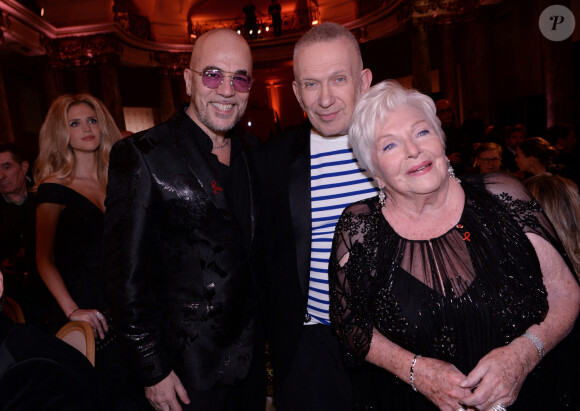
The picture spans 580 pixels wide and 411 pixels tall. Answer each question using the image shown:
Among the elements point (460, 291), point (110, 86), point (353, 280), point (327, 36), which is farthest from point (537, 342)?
point (110, 86)

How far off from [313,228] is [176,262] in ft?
2.66

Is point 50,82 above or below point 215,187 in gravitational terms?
above

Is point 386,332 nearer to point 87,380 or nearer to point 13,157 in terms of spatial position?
point 87,380

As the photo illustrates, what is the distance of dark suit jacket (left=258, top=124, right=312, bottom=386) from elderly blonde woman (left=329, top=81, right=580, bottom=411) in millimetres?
395

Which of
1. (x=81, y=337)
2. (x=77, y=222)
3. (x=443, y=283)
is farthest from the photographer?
(x=77, y=222)

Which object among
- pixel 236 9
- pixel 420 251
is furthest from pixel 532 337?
pixel 236 9

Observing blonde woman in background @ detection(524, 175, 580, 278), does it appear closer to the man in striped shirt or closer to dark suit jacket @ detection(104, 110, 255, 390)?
the man in striped shirt

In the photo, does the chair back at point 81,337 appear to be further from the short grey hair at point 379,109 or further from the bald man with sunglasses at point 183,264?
the short grey hair at point 379,109

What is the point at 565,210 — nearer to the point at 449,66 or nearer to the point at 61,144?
the point at 61,144

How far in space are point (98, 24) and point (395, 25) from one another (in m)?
10.7

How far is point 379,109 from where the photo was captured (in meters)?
1.88

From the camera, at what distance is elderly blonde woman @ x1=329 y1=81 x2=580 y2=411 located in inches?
66.6

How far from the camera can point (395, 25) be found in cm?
1539

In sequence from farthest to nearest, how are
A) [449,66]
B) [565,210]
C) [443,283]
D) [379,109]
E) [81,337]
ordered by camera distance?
[449,66] < [565,210] < [81,337] < [379,109] < [443,283]
